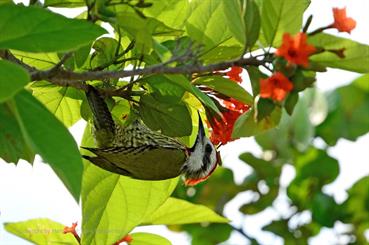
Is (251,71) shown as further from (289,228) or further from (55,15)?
(289,228)

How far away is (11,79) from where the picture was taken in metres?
1.44

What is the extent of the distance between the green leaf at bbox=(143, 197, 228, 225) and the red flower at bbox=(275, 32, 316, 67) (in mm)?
1060

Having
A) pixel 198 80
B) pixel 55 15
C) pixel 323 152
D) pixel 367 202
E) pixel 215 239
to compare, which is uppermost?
pixel 323 152

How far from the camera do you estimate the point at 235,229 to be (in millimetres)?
4742

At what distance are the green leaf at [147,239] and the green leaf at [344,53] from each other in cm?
91

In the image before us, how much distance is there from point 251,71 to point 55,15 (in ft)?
1.24

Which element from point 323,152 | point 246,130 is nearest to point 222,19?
point 246,130

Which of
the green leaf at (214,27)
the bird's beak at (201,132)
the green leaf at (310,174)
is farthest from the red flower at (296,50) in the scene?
the green leaf at (310,174)

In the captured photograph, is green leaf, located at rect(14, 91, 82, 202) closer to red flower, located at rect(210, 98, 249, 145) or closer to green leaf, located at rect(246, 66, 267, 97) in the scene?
green leaf, located at rect(246, 66, 267, 97)

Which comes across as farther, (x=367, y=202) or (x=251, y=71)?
(x=367, y=202)

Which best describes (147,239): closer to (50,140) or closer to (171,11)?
(171,11)

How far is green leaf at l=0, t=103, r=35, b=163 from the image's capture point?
161 centimetres

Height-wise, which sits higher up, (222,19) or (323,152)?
(323,152)

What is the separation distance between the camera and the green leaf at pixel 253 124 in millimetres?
1713
